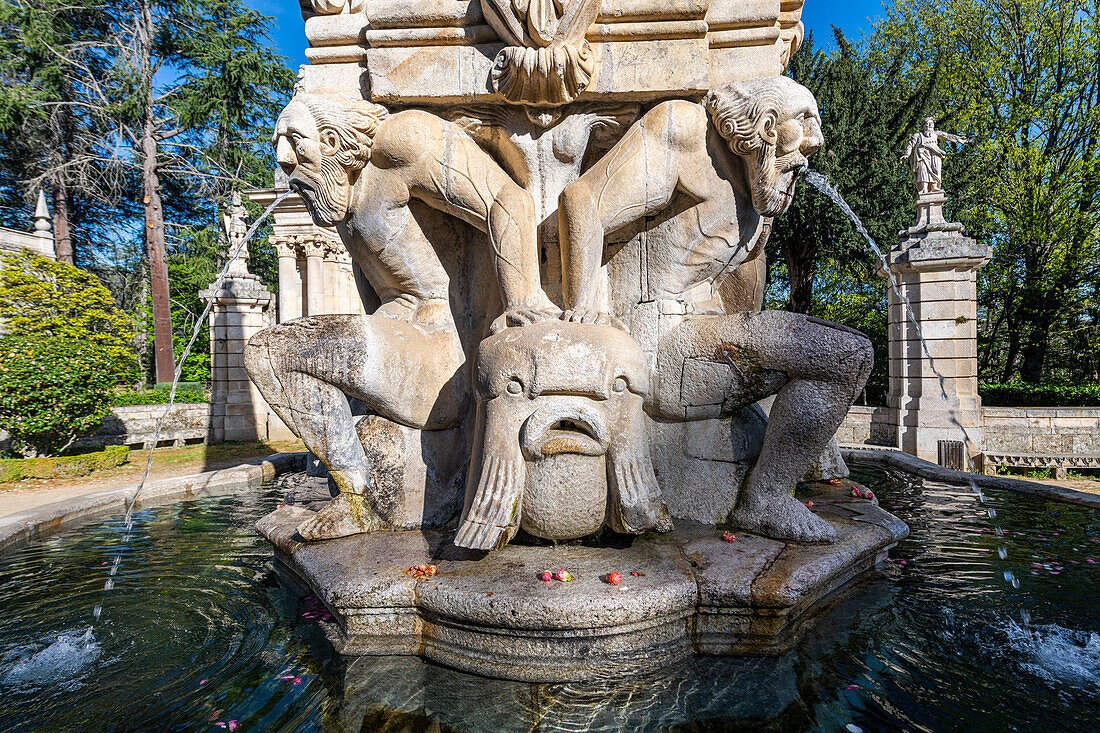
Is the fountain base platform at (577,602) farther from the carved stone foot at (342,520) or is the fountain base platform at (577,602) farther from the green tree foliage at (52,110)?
the green tree foliage at (52,110)

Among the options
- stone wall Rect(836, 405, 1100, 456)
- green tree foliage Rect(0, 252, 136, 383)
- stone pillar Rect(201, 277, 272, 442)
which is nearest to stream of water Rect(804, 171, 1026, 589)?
stone wall Rect(836, 405, 1100, 456)

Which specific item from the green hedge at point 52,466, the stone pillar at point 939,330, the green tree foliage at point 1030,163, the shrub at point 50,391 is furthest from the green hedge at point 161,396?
the green tree foliage at point 1030,163

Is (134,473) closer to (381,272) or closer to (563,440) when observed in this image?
(381,272)

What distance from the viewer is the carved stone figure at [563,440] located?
2479mm

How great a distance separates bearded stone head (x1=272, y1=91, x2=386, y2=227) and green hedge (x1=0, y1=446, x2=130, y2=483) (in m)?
8.61

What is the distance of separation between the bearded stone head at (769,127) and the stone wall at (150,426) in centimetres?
1357

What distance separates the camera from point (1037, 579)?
9.75 ft

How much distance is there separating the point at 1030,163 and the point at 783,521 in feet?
66.3

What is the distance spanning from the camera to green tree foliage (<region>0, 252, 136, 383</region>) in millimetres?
12164

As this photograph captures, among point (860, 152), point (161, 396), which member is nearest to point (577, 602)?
point (161, 396)

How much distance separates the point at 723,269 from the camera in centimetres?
344

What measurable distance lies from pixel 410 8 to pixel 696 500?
297cm

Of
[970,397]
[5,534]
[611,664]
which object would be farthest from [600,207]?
[970,397]

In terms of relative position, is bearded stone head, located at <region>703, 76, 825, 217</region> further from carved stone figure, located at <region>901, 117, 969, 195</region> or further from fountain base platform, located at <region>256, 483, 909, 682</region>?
carved stone figure, located at <region>901, 117, 969, 195</region>
